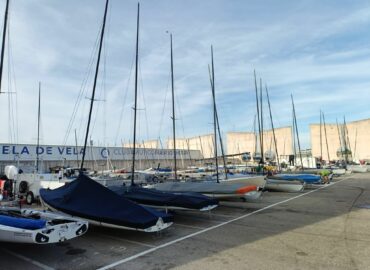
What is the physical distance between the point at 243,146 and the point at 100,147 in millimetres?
58862

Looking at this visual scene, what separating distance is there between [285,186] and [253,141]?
239 ft

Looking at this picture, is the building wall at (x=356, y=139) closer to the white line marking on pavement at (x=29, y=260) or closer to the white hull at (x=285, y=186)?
the white hull at (x=285, y=186)

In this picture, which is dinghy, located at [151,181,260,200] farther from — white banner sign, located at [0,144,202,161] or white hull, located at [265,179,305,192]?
white banner sign, located at [0,144,202,161]

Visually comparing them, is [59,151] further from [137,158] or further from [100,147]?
[137,158]

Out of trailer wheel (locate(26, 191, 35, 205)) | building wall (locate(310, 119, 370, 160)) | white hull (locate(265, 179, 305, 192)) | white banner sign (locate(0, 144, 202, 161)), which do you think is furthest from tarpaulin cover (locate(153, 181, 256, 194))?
building wall (locate(310, 119, 370, 160))

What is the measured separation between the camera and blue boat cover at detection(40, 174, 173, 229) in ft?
26.6

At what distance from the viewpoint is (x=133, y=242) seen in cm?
828

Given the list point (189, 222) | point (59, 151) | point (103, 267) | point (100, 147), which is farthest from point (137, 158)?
point (103, 267)

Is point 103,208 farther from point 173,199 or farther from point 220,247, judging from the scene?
point 220,247

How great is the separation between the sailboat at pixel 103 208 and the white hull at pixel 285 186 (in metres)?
15.0

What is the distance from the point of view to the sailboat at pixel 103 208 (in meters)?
8.08

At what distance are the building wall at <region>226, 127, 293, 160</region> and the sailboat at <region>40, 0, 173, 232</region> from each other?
252 ft

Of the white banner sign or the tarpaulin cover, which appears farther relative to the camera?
the white banner sign

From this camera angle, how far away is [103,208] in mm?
8672
